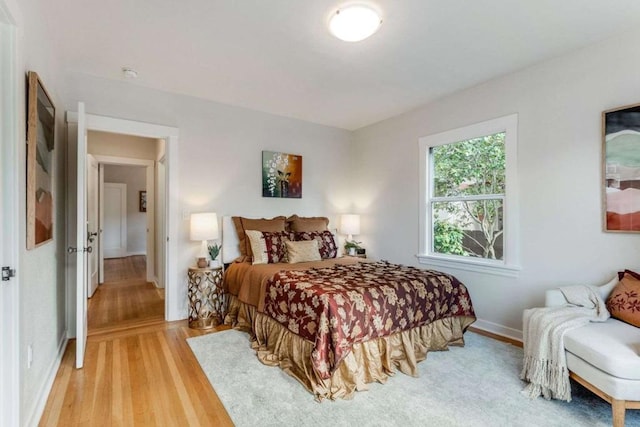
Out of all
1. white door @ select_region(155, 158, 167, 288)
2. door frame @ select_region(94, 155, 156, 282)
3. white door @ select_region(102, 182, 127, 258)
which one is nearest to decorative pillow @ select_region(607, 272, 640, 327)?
white door @ select_region(155, 158, 167, 288)

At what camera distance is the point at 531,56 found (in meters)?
2.80

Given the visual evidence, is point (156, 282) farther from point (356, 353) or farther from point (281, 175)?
point (356, 353)

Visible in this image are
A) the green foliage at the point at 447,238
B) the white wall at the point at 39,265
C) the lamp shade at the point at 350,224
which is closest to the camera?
the white wall at the point at 39,265

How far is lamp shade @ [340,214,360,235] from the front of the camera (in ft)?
15.7

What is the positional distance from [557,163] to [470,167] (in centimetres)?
89

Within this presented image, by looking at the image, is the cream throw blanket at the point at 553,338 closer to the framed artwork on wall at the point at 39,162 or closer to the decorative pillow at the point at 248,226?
the decorative pillow at the point at 248,226

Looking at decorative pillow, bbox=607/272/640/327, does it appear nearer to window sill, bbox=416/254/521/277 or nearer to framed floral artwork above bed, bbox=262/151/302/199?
window sill, bbox=416/254/521/277

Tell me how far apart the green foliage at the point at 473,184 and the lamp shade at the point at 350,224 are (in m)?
1.23

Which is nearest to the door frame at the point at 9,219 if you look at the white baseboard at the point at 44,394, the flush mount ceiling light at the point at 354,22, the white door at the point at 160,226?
the white baseboard at the point at 44,394

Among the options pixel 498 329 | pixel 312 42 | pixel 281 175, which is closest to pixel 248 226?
pixel 281 175

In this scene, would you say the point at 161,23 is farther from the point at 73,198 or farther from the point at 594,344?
the point at 594,344

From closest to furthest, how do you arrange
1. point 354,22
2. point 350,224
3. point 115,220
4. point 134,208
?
point 354,22 < point 350,224 < point 115,220 < point 134,208

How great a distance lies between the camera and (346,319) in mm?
2213

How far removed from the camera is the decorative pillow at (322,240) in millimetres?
3938
